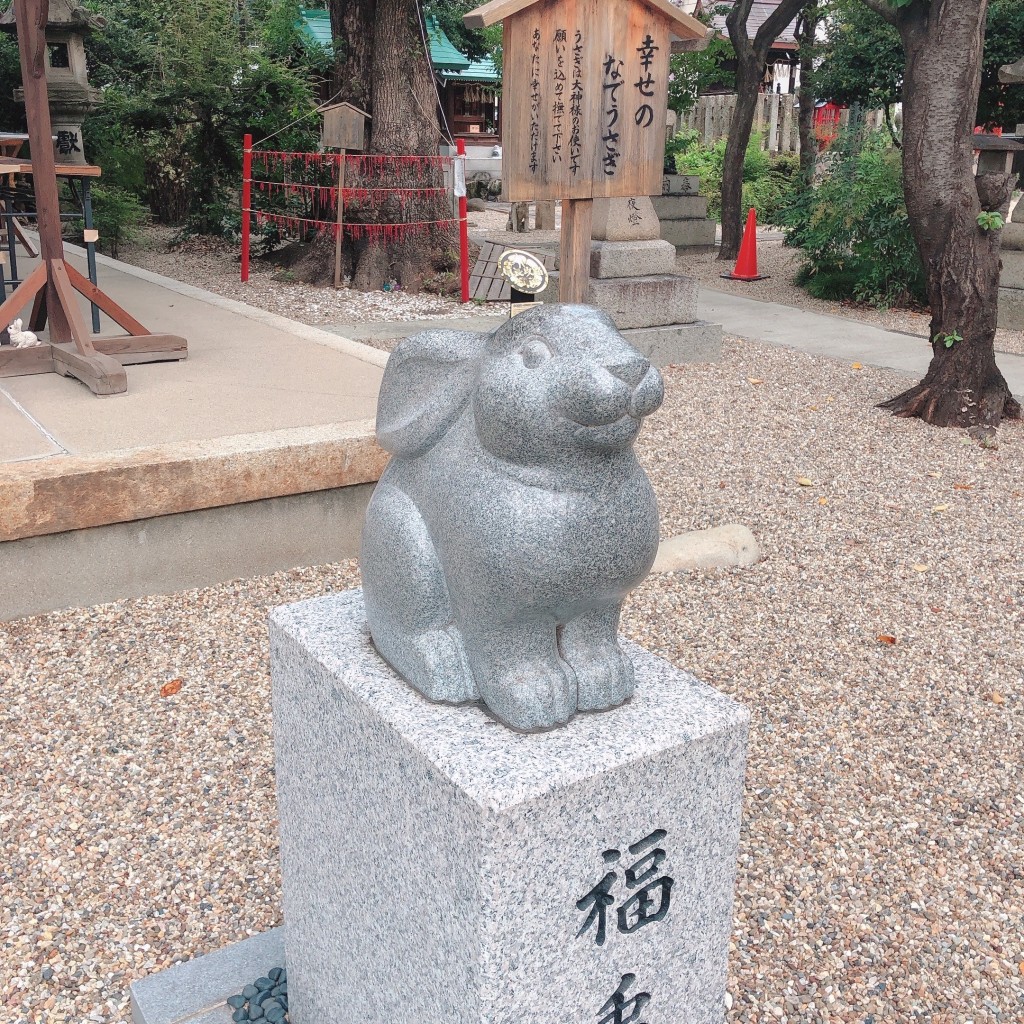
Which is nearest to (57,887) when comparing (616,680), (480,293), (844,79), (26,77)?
(616,680)

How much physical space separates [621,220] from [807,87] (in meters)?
8.90

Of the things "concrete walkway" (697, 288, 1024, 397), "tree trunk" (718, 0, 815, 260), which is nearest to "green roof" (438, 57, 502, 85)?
"tree trunk" (718, 0, 815, 260)

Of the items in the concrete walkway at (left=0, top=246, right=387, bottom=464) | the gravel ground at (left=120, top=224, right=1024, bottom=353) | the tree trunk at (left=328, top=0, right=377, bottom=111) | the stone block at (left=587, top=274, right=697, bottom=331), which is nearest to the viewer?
the concrete walkway at (left=0, top=246, right=387, bottom=464)

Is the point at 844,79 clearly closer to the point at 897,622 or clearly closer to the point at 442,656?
the point at 897,622

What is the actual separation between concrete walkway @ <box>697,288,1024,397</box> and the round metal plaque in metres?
5.87

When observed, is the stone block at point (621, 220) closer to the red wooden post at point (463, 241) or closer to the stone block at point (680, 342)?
the stone block at point (680, 342)

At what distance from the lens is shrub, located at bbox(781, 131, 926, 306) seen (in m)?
10.1

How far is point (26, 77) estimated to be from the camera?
4.82m

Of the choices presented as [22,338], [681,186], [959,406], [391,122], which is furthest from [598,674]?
[681,186]

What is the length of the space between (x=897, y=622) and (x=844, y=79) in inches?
458

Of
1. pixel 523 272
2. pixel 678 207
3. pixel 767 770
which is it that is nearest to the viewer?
pixel 523 272

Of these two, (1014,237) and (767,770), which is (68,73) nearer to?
(1014,237)

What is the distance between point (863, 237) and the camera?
410 inches

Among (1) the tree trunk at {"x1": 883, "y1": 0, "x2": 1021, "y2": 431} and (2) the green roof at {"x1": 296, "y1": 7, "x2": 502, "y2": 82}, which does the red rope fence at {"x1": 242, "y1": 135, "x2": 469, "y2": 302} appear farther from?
(2) the green roof at {"x1": 296, "y1": 7, "x2": 502, "y2": 82}
